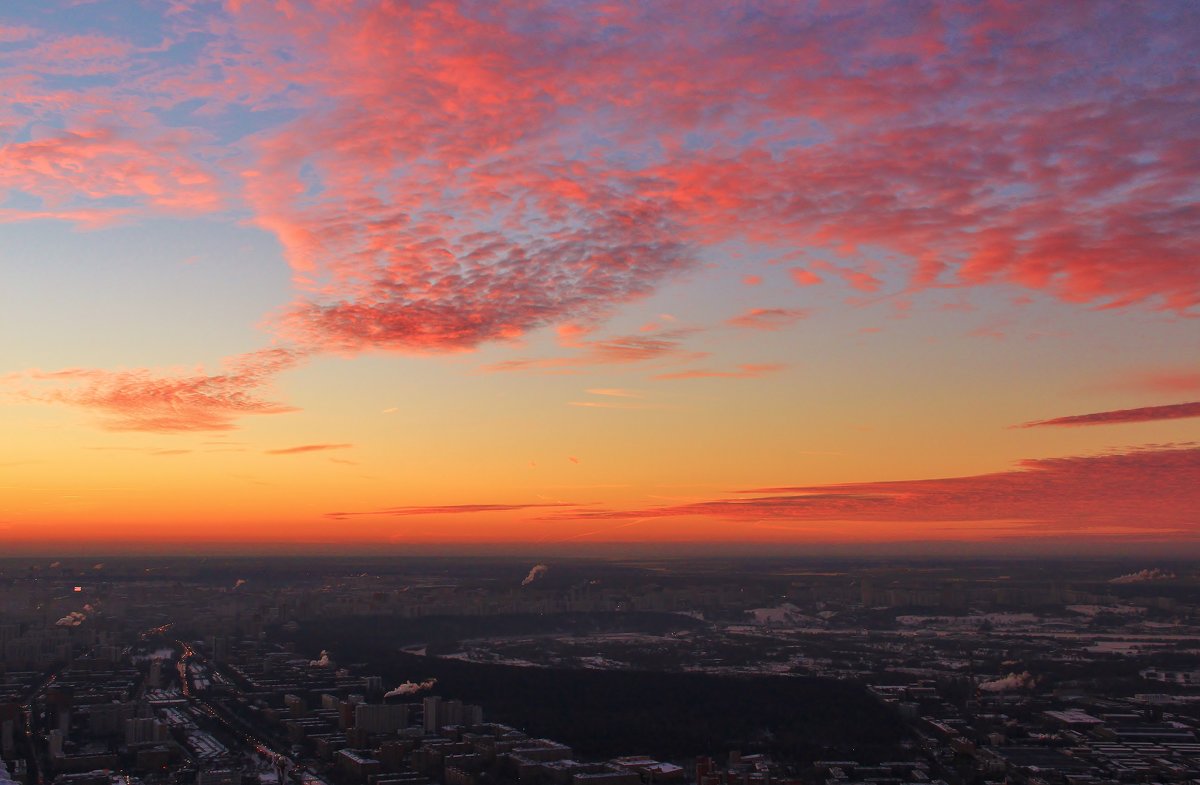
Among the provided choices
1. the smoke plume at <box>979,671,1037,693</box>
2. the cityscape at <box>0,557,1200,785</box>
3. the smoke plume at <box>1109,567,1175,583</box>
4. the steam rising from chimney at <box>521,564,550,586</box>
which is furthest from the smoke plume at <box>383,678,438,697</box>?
the smoke plume at <box>1109,567,1175,583</box>

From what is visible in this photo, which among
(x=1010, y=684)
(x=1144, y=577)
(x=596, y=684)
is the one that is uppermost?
(x=596, y=684)

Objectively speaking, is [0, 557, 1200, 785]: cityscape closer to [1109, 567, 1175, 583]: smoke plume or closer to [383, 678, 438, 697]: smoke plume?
[383, 678, 438, 697]: smoke plume

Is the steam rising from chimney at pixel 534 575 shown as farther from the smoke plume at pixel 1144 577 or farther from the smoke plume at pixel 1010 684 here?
the smoke plume at pixel 1010 684

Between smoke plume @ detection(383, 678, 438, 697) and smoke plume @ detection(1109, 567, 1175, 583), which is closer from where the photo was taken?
smoke plume @ detection(383, 678, 438, 697)

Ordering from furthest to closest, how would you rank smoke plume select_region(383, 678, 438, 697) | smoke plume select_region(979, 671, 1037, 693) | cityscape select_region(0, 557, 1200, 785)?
1. smoke plume select_region(979, 671, 1037, 693)
2. smoke plume select_region(383, 678, 438, 697)
3. cityscape select_region(0, 557, 1200, 785)

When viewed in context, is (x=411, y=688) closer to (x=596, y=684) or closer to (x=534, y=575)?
(x=596, y=684)

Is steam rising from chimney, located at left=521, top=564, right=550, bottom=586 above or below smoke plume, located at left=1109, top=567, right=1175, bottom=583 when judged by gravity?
above

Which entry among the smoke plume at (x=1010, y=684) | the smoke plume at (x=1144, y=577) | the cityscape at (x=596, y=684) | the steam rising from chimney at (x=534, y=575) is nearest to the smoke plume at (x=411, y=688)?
the cityscape at (x=596, y=684)

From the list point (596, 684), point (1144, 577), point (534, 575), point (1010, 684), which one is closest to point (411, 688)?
point (596, 684)

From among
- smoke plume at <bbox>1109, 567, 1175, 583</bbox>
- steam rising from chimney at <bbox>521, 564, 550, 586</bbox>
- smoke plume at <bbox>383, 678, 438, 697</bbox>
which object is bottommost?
smoke plume at <bbox>1109, 567, 1175, 583</bbox>

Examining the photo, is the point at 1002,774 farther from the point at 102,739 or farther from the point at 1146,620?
the point at 1146,620

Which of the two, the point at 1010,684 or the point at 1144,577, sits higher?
the point at 1010,684
